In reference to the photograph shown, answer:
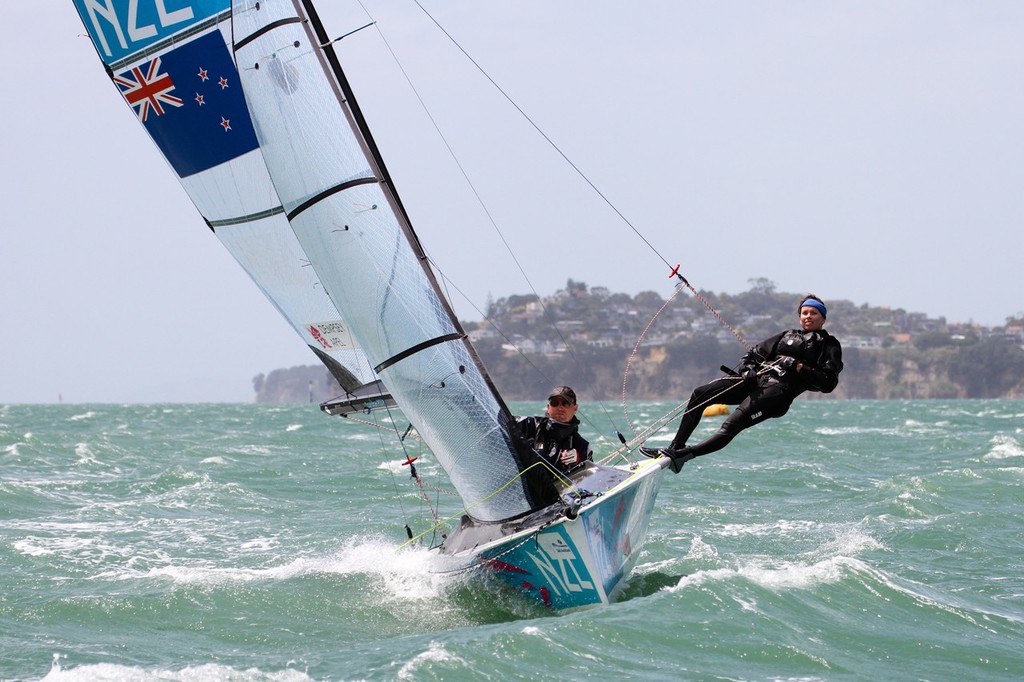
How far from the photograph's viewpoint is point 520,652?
270 inches

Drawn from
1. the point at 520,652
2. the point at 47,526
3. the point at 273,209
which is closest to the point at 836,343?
the point at 520,652

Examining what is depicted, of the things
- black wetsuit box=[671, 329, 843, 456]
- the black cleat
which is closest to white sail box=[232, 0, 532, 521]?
the black cleat

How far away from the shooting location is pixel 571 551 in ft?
25.4

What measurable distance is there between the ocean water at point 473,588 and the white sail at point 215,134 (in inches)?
75.4

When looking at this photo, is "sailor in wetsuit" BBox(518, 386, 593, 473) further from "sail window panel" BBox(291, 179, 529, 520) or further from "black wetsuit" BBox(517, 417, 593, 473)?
"sail window panel" BBox(291, 179, 529, 520)

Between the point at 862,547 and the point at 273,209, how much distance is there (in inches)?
206

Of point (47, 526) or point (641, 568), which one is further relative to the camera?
point (47, 526)

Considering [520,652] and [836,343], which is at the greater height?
[836,343]

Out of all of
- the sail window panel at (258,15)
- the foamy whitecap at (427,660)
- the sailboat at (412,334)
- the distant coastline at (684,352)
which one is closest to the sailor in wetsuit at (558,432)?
the sailboat at (412,334)

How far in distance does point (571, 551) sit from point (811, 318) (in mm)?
2057

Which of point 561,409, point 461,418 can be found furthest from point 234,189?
point 561,409

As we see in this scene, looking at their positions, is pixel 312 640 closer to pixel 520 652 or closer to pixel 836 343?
pixel 520 652

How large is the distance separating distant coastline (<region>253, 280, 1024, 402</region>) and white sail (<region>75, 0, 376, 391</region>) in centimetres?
9596

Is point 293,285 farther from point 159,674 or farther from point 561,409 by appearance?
point 159,674
